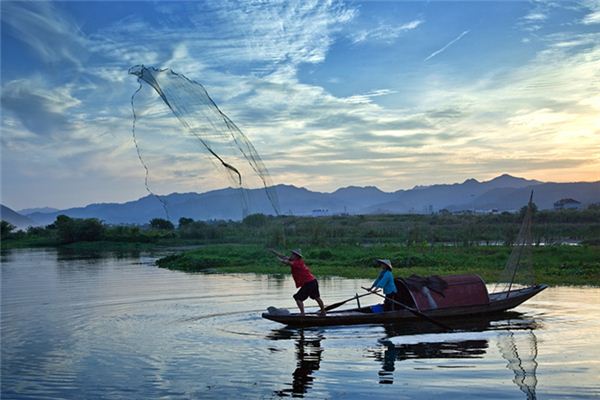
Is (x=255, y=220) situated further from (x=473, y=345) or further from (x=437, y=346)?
(x=473, y=345)

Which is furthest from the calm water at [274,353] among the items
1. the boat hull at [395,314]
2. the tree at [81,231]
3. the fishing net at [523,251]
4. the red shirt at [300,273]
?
the tree at [81,231]

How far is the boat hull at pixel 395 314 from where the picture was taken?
15398 mm

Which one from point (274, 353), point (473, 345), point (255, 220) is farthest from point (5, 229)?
point (473, 345)

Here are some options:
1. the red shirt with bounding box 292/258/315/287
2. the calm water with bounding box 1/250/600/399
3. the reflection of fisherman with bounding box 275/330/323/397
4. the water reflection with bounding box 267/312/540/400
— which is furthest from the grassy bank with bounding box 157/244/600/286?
Result: the reflection of fisherman with bounding box 275/330/323/397

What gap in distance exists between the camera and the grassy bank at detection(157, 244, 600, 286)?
25812 mm

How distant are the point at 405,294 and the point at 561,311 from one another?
4.14 m

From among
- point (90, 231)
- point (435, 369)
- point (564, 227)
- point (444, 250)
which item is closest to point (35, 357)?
point (435, 369)

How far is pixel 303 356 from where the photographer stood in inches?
496

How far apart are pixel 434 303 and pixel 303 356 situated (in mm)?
5129

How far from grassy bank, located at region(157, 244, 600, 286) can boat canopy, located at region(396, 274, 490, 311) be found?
24.2 feet

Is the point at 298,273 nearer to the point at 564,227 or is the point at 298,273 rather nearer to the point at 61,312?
the point at 61,312

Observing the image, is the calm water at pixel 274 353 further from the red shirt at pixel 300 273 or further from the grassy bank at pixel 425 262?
the grassy bank at pixel 425 262

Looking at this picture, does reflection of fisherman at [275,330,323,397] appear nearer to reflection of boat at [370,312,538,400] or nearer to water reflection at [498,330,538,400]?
reflection of boat at [370,312,538,400]

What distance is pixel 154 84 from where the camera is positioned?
14.6 meters
